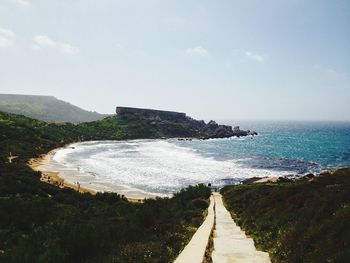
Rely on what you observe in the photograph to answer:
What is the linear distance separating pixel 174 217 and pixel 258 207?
5.99 metres

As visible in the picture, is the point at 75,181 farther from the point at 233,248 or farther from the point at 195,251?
the point at 195,251

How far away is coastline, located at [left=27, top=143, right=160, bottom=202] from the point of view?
49312mm

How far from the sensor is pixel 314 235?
11.2 metres

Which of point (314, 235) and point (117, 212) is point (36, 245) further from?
point (117, 212)

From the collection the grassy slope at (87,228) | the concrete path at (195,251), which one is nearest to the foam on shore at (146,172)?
the grassy slope at (87,228)

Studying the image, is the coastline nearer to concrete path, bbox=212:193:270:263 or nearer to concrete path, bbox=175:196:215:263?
concrete path, bbox=212:193:270:263

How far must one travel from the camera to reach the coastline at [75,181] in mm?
49312

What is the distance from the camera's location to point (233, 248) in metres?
13.8

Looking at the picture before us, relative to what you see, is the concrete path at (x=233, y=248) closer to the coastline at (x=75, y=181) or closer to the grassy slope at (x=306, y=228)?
the grassy slope at (x=306, y=228)

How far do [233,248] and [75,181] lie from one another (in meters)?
47.7

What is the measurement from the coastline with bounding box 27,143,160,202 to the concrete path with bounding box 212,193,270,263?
25.5 m

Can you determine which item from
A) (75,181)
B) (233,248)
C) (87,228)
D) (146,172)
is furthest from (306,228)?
(146,172)

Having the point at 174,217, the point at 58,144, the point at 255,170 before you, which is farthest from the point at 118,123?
the point at 174,217

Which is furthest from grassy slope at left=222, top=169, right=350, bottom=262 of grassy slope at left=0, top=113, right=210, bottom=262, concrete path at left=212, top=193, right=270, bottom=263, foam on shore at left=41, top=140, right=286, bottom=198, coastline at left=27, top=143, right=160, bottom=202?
foam on shore at left=41, top=140, right=286, bottom=198
